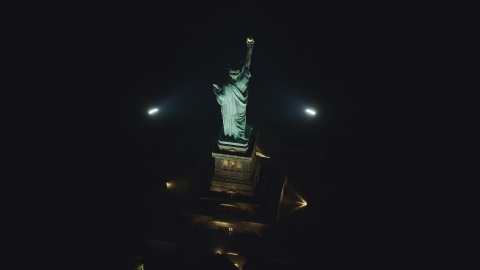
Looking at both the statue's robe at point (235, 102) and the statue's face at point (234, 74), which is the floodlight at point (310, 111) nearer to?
the statue's robe at point (235, 102)

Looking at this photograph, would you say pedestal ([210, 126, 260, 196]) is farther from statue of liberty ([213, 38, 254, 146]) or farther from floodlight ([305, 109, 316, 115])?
floodlight ([305, 109, 316, 115])

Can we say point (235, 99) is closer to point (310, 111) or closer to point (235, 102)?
point (235, 102)

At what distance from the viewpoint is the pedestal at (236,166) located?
26672 mm

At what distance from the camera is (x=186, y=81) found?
37.0 m

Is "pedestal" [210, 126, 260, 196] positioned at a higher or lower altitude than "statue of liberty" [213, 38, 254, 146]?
lower

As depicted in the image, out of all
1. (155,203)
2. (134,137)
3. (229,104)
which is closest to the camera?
(229,104)

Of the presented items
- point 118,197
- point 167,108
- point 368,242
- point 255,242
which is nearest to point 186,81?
point 167,108

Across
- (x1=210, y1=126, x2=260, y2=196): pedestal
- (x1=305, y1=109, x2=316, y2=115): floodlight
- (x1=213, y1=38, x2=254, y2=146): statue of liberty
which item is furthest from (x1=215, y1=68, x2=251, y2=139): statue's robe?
(x1=305, y1=109, x2=316, y2=115): floodlight

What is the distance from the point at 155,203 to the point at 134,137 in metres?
5.60

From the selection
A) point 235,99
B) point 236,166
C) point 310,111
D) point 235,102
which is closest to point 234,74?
point 235,99

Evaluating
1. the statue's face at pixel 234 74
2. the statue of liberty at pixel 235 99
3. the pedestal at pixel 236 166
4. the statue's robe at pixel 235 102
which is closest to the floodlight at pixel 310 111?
the pedestal at pixel 236 166

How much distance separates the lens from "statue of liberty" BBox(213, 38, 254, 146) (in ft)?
80.0

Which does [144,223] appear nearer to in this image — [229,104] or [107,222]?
[107,222]

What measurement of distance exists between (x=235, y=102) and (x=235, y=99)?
21 centimetres
